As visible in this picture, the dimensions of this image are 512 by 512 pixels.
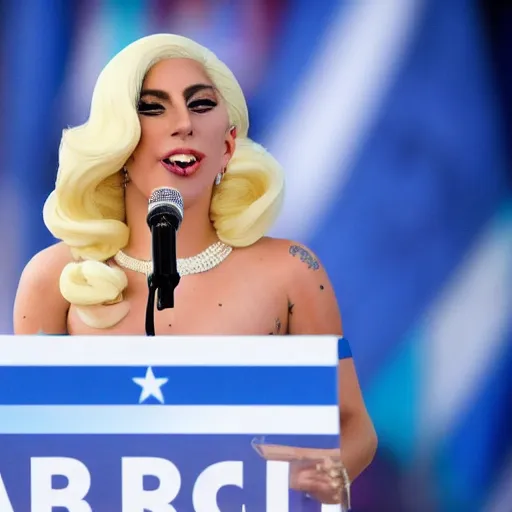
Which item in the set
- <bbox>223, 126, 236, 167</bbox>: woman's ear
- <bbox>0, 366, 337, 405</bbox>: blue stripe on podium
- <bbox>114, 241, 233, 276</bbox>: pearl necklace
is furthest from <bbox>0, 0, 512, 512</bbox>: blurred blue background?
<bbox>0, 366, 337, 405</bbox>: blue stripe on podium

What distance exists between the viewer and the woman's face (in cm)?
232

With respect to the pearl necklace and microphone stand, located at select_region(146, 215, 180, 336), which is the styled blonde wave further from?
microphone stand, located at select_region(146, 215, 180, 336)

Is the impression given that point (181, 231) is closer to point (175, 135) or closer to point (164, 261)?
point (175, 135)

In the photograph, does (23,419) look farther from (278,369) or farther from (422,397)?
(422,397)

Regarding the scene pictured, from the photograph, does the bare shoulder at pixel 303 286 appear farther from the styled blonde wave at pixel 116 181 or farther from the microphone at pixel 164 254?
the microphone at pixel 164 254

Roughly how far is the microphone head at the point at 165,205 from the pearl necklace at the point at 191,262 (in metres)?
0.78

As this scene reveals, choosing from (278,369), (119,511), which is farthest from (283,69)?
(119,511)

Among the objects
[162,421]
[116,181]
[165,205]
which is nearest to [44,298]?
[116,181]

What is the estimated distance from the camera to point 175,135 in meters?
2.32

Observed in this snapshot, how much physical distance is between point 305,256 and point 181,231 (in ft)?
1.20

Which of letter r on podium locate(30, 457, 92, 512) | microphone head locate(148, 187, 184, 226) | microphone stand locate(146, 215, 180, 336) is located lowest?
letter r on podium locate(30, 457, 92, 512)

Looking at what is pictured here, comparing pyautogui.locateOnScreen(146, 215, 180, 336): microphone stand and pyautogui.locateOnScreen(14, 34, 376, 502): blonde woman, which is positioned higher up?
pyautogui.locateOnScreen(14, 34, 376, 502): blonde woman

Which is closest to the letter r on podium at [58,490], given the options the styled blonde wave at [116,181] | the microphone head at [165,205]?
the microphone head at [165,205]

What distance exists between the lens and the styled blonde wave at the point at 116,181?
7.40ft
